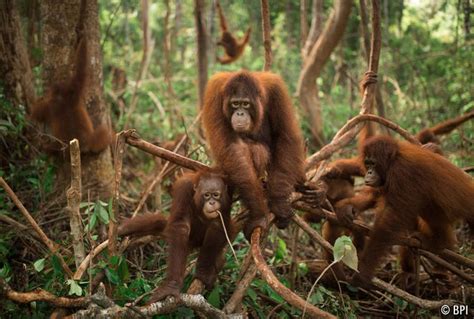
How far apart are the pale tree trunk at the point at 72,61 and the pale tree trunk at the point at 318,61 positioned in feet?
12.3

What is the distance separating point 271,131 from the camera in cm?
428

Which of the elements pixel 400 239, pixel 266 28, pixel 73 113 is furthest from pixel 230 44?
pixel 400 239

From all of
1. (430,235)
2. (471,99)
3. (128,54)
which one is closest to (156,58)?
(128,54)

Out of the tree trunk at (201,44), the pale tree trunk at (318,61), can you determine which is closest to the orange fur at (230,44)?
the pale tree trunk at (318,61)

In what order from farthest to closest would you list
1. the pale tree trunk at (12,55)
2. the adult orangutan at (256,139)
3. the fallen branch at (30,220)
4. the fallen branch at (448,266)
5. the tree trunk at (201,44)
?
1. the tree trunk at (201,44)
2. the pale tree trunk at (12,55)
3. the fallen branch at (448,266)
4. the adult orangutan at (256,139)
5. the fallen branch at (30,220)

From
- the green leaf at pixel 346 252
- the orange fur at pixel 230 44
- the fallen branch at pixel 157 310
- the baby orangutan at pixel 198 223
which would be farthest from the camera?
the orange fur at pixel 230 44

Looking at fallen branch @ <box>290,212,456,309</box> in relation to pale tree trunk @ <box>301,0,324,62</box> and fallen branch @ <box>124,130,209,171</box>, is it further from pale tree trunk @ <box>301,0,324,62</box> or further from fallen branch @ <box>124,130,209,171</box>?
pale tree trunk @ <box>301,0,324,62</box>

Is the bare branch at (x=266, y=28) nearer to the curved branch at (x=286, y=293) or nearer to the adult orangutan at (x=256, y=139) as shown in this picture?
the adult orangutan at (x=256, y=139)

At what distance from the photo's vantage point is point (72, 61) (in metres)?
5.31

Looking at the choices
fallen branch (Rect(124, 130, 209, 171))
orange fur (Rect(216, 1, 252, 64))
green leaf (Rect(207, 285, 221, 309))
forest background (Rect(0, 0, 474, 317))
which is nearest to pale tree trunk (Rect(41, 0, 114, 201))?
forest background (Rect(0, 0, 474, 317))

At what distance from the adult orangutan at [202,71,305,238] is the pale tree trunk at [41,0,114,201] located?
1.68 metres

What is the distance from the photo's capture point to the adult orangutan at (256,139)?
12.0ft

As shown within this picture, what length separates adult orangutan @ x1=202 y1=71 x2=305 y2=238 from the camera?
3.65 meters

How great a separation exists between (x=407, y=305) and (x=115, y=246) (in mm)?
2634
